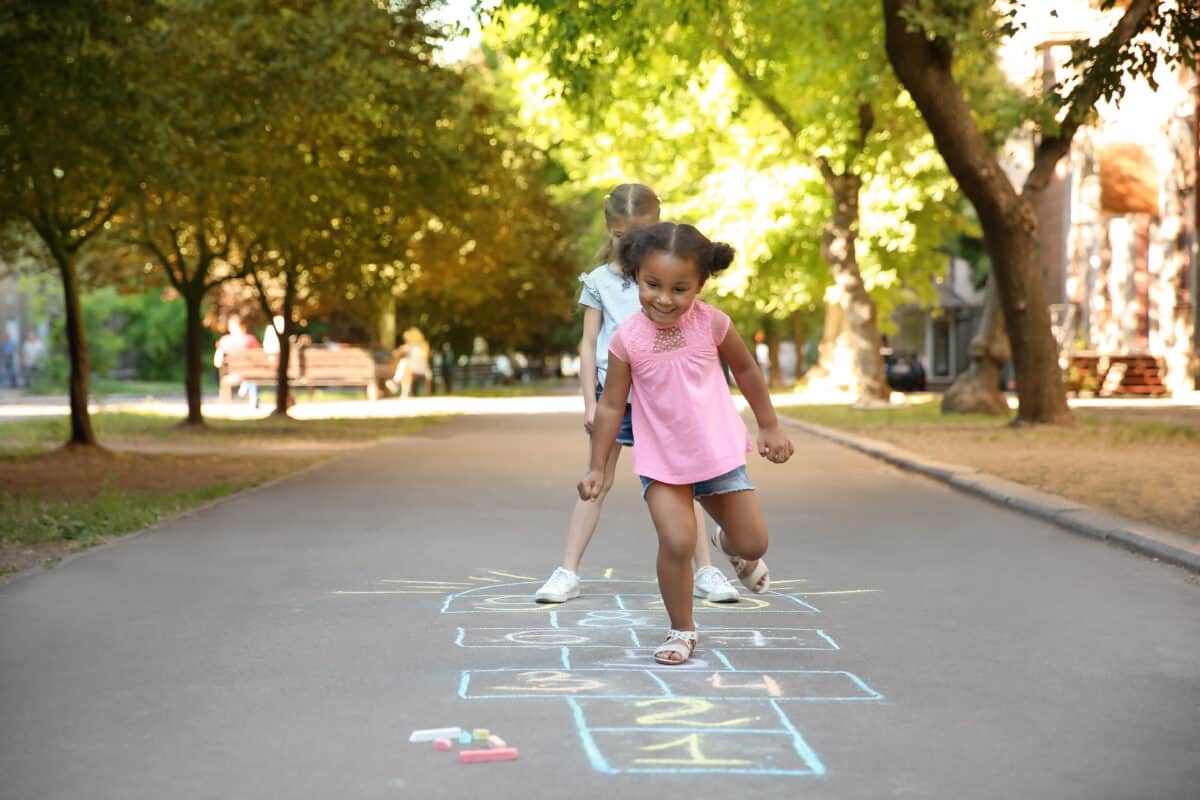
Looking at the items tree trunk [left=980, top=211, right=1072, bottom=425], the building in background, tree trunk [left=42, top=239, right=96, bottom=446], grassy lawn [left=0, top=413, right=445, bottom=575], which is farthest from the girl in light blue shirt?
the building in background

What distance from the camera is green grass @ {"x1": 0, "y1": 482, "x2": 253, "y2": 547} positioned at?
11.1 metres

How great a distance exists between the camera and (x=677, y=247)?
6.37m

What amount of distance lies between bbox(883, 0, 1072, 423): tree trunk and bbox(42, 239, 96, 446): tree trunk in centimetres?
1062

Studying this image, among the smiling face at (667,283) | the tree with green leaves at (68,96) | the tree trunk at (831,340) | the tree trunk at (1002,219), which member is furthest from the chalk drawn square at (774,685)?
the tree trunk at (831,340)

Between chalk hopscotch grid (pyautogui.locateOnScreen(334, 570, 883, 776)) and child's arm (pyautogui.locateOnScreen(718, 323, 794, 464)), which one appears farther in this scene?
child's arm (pyautogui.locateOnScreen(718, 323, 794, 464))

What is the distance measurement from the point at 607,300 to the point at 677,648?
2.13 meters

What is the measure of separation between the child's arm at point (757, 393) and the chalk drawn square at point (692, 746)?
1.28 meters

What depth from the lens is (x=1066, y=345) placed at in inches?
1750

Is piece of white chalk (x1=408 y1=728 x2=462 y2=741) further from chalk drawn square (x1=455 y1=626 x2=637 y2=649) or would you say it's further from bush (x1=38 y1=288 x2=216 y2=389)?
bush (x1=38 y1=288 x2=216 y2=389)

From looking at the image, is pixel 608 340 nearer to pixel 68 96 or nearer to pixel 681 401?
pixel 681 401

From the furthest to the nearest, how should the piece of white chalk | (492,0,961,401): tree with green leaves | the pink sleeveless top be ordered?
1. (492,0,961,401): tree with green leaves
2. the pink sleeveless top
3. the piece of white chalk

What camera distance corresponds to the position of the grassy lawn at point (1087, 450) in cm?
1299

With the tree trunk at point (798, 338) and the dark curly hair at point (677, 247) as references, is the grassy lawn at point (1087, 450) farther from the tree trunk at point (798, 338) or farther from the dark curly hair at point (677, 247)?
the tree trunk at point (798, 338)

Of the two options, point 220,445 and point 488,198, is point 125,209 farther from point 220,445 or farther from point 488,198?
point 488,198
